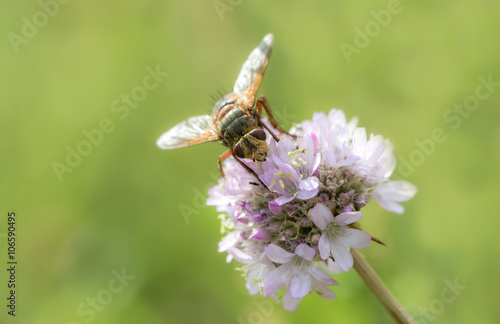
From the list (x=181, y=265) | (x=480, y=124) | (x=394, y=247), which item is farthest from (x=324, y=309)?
(x=480, y=124)

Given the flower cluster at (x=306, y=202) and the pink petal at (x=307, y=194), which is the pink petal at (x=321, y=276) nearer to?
the flower cluster at (x=306, y=202)

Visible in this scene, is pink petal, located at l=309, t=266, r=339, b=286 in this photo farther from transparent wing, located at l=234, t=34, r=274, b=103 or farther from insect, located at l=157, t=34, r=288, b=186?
transparent wing, located at l=234, t=34, r=274, b=103

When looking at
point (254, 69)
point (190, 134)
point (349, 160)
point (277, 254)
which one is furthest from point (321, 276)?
point (254, 69)

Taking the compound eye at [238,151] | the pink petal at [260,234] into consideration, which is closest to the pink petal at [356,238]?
the pink petal at [260,234]

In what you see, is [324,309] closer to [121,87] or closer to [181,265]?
[181,265]

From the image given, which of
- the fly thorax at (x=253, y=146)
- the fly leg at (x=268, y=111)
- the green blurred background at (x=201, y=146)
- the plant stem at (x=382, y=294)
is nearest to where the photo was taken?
the plant stem at (x=382, y=294)

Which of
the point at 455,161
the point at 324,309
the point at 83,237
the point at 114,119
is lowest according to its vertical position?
the point at 324,309
